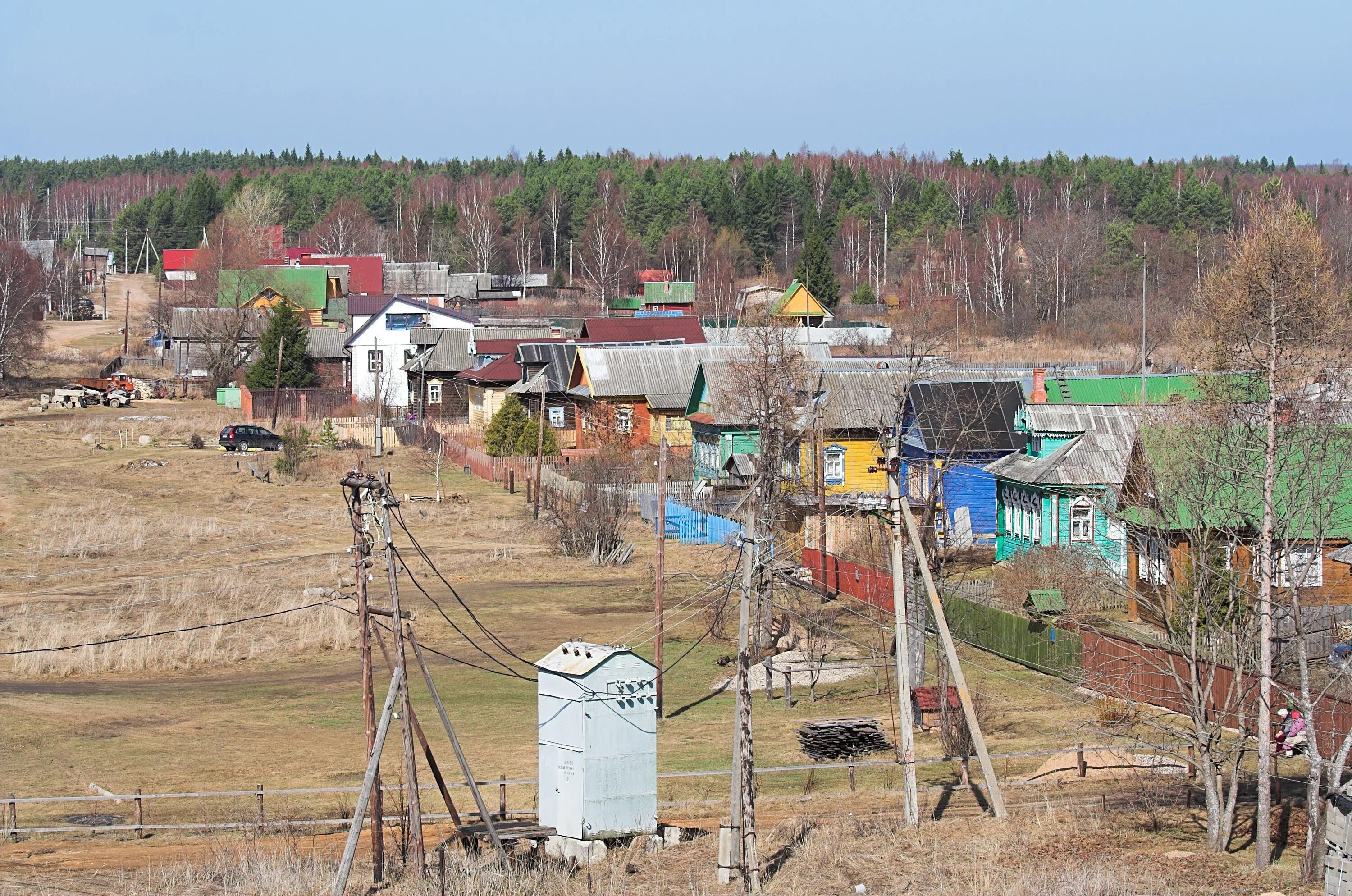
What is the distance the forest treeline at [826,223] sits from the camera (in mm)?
Result: 103688

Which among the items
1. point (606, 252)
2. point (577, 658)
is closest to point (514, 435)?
point (577, 658)

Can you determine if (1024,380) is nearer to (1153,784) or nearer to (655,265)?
(1153,784)

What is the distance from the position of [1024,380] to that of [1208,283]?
644 centimetres

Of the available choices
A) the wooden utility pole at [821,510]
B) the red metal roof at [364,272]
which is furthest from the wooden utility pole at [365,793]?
the red metal roof at [364,272]

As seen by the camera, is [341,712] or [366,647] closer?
[366,647]

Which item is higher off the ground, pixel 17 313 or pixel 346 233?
pixel 346 233

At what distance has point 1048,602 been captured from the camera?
27.9 m

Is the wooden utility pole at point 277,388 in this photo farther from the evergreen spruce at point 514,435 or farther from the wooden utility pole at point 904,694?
the wooden utility pole at point 904,694

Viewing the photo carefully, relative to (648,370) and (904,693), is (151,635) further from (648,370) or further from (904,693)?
(648,370)

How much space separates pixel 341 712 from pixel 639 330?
4543cm

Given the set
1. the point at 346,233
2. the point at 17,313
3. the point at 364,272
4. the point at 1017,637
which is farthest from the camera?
the point at 346,233

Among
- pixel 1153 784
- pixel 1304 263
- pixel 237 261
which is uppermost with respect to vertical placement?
pixel 237 261

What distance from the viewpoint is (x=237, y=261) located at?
9819 centimetres

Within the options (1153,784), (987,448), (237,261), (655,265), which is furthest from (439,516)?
(655,265)
